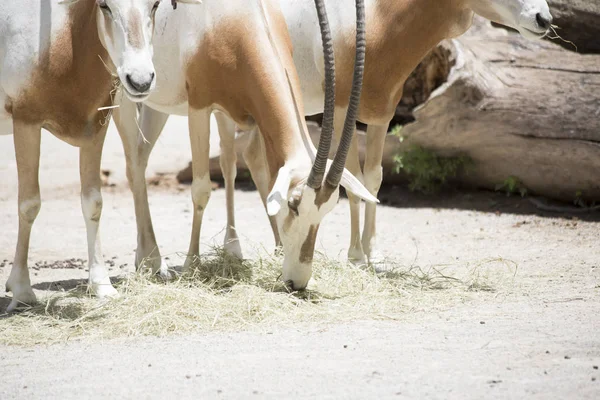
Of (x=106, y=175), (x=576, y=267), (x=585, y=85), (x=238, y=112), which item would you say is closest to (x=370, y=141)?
(x=238, y=112)

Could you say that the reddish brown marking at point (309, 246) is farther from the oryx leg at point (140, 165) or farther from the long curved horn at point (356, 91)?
the oryx leg at point (140, 165)

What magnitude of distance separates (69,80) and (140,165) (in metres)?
1.55

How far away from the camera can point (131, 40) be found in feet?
14.4

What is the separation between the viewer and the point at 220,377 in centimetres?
356

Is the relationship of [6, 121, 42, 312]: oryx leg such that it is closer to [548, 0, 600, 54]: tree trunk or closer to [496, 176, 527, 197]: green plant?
[496, 176, 527, 197]: green plant

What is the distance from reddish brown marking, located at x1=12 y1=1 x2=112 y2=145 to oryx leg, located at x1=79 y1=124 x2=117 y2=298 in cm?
18

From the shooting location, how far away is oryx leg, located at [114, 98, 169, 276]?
6.06 metres

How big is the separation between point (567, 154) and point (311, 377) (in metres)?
4.85

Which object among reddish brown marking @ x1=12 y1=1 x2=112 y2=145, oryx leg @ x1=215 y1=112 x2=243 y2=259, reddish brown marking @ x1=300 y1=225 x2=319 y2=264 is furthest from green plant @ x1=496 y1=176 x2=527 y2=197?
reddish brown marking @ x1=12 y1=1 x2=112 y2=145

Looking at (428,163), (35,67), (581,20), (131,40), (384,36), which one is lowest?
(428,163)

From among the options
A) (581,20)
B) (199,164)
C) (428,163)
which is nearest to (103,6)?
(199,164)

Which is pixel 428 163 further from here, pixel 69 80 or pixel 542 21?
pixel 69 80

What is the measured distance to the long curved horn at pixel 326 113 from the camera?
4535 millimetres

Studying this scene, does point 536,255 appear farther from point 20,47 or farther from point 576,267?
point 20,47
